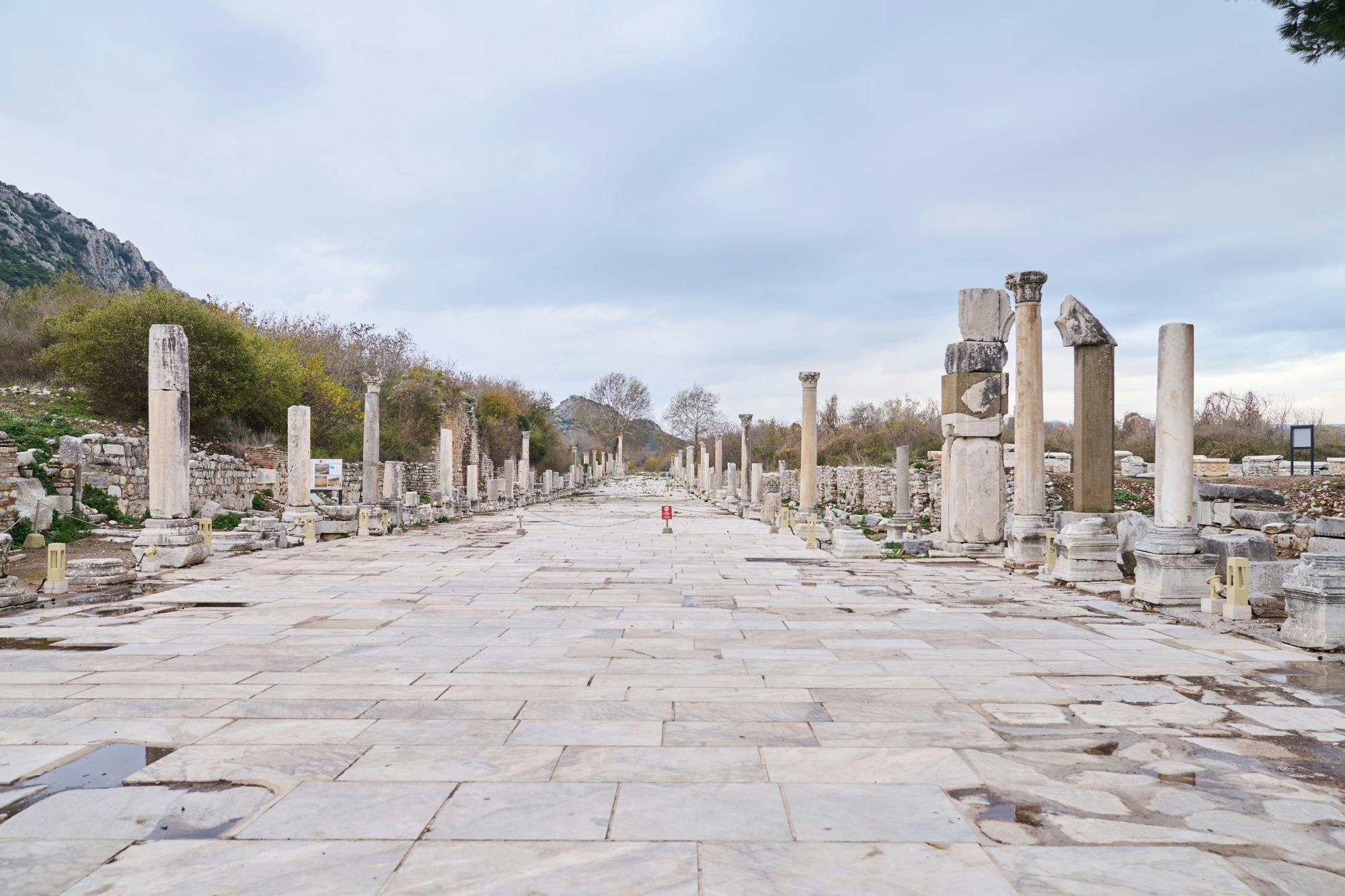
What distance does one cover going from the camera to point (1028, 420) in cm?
1198

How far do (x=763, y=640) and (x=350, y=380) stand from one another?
30.9 meters

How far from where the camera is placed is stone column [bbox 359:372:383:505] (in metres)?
20.1

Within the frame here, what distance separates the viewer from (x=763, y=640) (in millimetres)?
6910

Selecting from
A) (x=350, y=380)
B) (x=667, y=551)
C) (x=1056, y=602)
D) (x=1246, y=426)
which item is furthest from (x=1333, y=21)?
(x=350, y=380)

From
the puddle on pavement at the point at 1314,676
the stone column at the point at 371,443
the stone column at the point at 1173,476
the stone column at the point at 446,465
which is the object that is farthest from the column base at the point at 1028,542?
the stone column at the point at 446,465

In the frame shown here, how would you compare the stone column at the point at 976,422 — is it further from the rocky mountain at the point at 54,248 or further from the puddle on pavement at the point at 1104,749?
the rocky mountain at the point at 54,248

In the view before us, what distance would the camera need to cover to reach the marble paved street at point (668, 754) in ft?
9.39

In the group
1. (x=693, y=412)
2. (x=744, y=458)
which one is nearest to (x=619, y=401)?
(x=693, y=412)

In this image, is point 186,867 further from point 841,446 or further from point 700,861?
point 841,446

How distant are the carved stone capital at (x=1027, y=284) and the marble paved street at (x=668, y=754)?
5.64 m

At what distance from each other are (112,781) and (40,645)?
3.92 metres

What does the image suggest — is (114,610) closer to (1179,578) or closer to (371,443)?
(1179,578)

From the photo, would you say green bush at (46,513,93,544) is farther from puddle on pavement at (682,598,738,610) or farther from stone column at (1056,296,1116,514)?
stone column at (1056,296,1116,514)

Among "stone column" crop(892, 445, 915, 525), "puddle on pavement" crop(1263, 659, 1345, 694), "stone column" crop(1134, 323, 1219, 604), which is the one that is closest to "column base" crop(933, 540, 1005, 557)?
"stone column" crop(1134, 323, 1219, 604)
